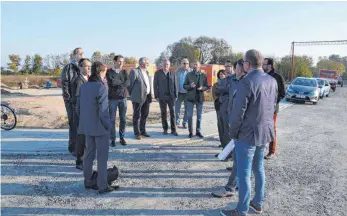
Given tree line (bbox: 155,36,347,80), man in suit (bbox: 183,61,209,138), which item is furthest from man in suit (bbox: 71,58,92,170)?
tree line (bbox: 155,36,347,80)

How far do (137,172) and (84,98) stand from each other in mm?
1839

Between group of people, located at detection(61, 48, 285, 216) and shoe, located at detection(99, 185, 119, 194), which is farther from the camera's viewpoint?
shoe, located at detection(99, 185, 119, 194)

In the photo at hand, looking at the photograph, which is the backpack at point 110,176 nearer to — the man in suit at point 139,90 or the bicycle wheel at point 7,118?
the man in suit at point 139,90

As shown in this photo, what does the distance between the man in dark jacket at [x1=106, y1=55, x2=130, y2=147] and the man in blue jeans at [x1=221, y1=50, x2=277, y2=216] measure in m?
3.52

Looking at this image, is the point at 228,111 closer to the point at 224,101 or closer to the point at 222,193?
the point at 224,101

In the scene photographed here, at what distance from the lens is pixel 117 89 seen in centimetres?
Answer: 672

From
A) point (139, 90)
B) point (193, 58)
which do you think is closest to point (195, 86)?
point (139, 90)

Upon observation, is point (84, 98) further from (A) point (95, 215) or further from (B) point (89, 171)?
(A) point (95, 215)

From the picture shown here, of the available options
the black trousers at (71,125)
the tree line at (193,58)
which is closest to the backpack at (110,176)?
the black trousers at (71,125)

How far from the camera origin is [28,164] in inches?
225

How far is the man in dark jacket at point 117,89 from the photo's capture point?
21.7 ft

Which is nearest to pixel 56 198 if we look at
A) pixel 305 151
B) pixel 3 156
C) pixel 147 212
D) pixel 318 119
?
pixel 147 212

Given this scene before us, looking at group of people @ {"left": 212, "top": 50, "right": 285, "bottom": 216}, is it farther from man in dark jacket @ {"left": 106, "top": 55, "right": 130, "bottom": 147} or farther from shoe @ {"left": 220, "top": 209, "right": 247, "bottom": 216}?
man in dark jacket @ {"left": 106, "top": 55, "right": 130, "bottom": 147}

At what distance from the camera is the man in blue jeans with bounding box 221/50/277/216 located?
358cm
